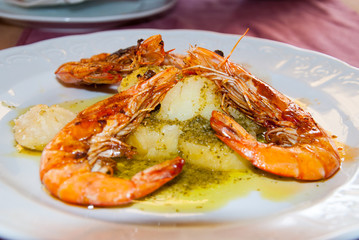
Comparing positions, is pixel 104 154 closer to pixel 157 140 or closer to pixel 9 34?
pixel 157 140

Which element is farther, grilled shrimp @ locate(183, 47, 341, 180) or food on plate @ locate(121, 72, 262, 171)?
food on plate @ locate(121, 72, 262, 171)

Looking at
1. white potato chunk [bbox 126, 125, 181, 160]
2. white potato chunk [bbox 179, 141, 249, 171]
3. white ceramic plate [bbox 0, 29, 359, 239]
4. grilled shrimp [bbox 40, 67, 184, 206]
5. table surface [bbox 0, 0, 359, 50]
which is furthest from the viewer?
table surface [bbox 0, 0, 359, 50]

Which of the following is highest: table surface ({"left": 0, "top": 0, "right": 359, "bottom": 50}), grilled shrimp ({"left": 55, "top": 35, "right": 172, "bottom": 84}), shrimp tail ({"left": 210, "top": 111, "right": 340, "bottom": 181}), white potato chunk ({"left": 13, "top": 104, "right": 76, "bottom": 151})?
shrimp tail ({"left": 210, "top": 111, "right": 340, "bottom": 181})

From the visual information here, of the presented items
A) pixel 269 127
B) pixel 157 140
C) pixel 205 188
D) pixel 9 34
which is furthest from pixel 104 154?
Result: pixel 9 34

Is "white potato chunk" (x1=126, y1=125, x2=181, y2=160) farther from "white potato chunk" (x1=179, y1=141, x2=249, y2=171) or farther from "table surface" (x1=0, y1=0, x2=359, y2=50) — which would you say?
"table surface" (x1=0, y1=0, x2=359, y2=50)

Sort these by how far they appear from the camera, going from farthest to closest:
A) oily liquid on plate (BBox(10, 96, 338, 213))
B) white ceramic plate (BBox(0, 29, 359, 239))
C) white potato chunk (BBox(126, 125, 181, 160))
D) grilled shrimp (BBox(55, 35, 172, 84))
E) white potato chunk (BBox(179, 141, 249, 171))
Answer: grilled shrimp (BBox(55, 35, 172, 84)), white potato chunk (BBox(126, 125, 181, 160)), white potato chunk (BBox(179, 141, 249, 171)), oily liquid on plate (BBox(10, 96, 338, 213)), white ceramic plate (BBox(0, 29, 359, 239))

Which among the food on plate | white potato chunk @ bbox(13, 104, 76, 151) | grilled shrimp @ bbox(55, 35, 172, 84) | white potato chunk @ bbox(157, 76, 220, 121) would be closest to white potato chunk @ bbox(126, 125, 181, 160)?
the food on plate
